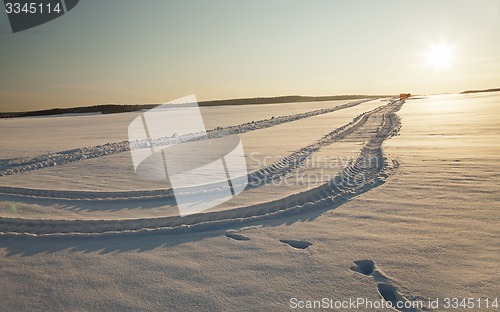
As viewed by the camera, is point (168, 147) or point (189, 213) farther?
point (168, 147)

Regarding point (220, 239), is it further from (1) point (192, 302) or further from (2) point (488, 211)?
(2) point (488, 211)

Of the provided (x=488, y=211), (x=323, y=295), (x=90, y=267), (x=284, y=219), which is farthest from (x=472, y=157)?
(x=90, y=267)

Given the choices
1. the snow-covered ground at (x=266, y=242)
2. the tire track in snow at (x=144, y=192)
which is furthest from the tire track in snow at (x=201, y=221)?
the tire track in snow at (x=144, y=192)

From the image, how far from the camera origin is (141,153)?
977 cm

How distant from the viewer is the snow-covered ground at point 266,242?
2645mm

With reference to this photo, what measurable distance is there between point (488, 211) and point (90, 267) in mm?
4595

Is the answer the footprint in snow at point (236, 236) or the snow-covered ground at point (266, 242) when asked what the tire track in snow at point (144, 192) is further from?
the footprint in snow at point (236, 236)

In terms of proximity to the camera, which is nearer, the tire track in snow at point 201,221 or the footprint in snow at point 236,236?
the footprint in snow at point 236,236

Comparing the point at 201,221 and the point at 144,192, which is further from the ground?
the point at 144,192

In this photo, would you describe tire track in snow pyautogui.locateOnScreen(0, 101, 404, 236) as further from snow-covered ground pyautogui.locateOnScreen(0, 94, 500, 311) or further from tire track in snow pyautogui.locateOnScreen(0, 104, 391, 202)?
tire track in snow pyautogui.locateOnScreen(0, 104, 391, 202)

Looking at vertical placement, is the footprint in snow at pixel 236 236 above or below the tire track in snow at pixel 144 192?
below

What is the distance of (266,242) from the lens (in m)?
3.56

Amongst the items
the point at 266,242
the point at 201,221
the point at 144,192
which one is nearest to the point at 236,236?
the point at 266,242

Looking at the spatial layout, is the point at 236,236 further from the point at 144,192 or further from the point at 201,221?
the point at 144,192
